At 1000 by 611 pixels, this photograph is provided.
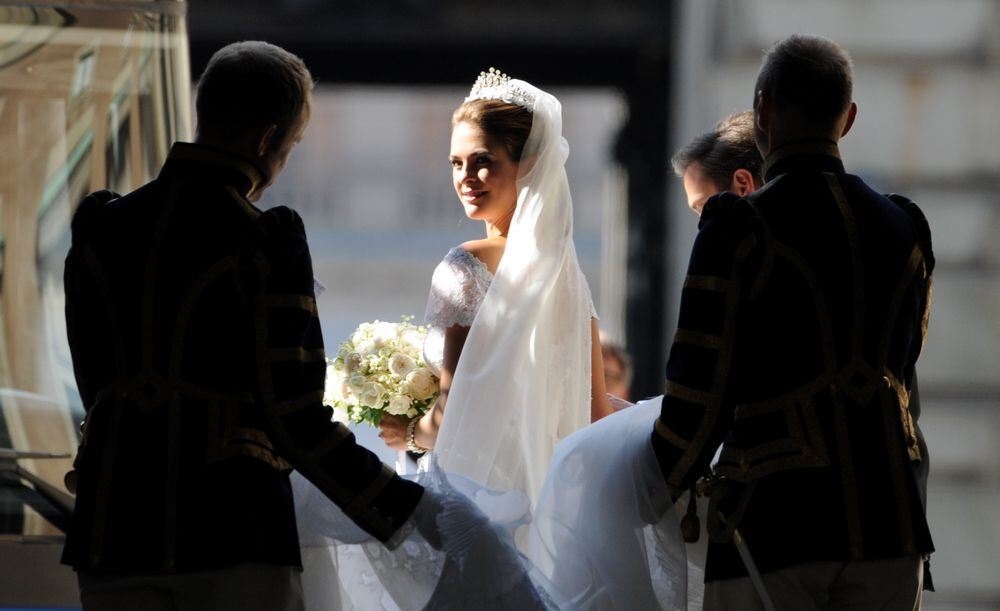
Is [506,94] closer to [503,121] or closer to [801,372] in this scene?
[503,121]

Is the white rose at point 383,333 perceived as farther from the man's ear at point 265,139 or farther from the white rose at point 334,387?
the man's ear at point 265,139

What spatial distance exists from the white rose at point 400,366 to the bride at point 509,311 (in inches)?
2.2

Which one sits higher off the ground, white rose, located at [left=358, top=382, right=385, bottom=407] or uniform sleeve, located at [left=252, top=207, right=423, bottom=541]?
uniform sleeve, located at [left=252, top=207, right=423, bottom=541]

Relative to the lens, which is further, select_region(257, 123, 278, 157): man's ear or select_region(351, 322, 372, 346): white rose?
select_region(351, 322, 372, 346): white rose

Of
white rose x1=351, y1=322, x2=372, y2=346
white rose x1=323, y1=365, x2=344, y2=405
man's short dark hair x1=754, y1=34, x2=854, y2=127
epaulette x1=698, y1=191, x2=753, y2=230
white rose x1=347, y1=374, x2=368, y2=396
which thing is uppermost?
man's short dark hair x1=754, y1=34, x2=854, y2=127

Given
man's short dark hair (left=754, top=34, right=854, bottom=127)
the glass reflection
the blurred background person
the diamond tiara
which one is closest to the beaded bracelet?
the diamond tiara

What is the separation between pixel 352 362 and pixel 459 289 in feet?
1.18

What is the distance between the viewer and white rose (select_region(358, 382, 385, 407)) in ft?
9.75

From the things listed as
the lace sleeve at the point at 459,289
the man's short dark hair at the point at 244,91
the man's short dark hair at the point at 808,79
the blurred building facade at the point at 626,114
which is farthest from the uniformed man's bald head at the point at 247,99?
the blurred building facade at the point at 626,114

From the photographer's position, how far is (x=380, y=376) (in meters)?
2.99

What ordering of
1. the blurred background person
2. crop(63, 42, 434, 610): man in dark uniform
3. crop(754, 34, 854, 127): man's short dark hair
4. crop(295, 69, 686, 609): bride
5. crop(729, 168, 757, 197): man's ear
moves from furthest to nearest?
1. the blurred background person
2. crop(729, 168, 757, 197): man's ear
3. crop(295, 69, 686, 609): bride
4. crop(754, 34, 854, 127): man's short dark hair
5. crop(63, 42, 434, 610): man in dark uniform

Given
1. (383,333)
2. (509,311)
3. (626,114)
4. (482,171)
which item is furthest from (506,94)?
(626,114)

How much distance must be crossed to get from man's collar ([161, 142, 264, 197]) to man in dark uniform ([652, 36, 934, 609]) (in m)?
0.62

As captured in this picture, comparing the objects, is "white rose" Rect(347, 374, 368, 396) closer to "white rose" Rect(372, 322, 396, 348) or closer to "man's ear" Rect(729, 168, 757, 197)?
"white rose" Rect(372, 322, 396, 348)
